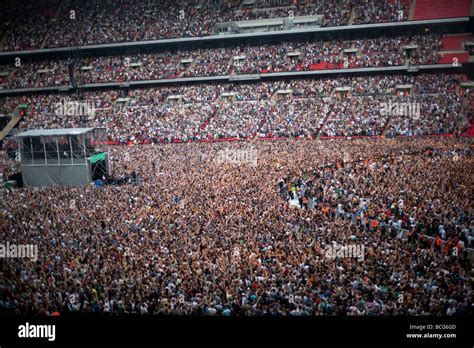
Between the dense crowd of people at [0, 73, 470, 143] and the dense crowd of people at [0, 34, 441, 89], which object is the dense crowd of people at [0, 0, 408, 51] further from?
the dense crowd of people at [0, 73, 470, 143]

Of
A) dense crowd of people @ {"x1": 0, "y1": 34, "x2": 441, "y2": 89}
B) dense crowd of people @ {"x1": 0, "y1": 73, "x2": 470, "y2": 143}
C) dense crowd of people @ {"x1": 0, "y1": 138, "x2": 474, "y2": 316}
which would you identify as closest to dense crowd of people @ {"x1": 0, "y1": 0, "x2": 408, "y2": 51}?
dense crowd of people @ {"x1": 0, "y1": 34, "x2": 441, "y2": 89}

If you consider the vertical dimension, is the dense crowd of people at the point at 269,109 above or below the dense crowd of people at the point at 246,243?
above

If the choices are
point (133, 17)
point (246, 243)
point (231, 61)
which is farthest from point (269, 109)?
point (246, 243)

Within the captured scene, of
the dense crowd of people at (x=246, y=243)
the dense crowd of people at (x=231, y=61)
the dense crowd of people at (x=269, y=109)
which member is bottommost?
the dense crowd of people at (x=246, y=243)

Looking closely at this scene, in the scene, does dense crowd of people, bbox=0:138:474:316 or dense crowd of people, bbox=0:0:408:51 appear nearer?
dense crowd of people, bbox=0:138:474:316

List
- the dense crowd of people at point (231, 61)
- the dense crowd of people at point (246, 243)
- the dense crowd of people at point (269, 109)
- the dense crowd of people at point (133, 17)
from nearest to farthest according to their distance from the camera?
the dense crowd of people at point (246, 243) → the dense crowd of people at point (269, 109) → the dense crowd of people at point (231, 61) → the dense crowd of people at point (133, 17)

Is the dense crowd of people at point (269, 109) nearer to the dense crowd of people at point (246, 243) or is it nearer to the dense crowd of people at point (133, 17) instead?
the dense crowd of people at point (133, 17)

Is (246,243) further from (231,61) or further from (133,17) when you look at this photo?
(133,17)

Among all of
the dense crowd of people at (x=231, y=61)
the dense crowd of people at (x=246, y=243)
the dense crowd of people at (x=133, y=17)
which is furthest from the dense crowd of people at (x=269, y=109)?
the dense crowd of people at (x=246, y=243)
